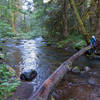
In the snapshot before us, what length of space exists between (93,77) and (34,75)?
10.7 ft

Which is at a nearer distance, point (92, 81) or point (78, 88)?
point (78, 88)

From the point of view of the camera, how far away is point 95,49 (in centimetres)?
875

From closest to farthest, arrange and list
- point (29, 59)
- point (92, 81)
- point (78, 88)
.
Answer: point (78, 88) → point (92, 81) → point (29, 59)

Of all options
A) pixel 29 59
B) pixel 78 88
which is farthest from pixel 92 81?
pixel 29 59

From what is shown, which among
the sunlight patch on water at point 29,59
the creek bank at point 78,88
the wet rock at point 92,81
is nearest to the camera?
the creek bank at point 78,88

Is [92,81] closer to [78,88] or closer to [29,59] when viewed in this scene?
[78,88]

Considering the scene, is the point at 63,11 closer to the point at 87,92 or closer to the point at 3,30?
the point at 3,30

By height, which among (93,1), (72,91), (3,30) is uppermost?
(93,1)

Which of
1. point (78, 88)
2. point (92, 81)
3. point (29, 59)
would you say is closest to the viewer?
point (78, 88)

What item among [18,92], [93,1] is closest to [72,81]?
[18,92]

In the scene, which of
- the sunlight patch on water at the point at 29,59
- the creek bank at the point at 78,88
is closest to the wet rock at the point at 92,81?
the creek bank at the point at 78,88

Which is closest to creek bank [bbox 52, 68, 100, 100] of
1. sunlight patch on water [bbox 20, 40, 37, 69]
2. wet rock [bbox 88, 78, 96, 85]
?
wet rock [bbox 88, 78, 96, 85]

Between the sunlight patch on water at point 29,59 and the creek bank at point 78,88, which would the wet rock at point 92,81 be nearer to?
the creek bank at point 78,88

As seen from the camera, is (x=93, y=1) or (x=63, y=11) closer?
(x=93, y=1)
